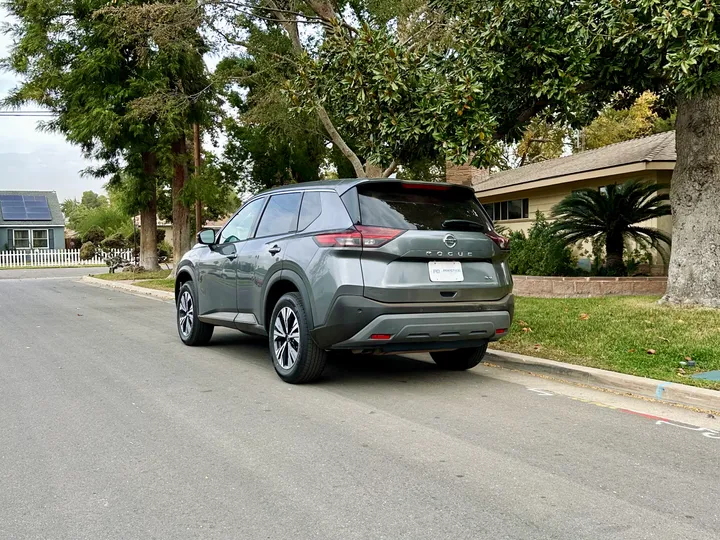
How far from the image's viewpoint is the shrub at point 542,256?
14133mm

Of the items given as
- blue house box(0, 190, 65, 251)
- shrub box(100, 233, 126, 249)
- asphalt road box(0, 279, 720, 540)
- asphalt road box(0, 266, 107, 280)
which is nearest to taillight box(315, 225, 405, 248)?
asphalt road box(0, 279, 720, 540)

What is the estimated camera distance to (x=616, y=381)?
6438 millimetres

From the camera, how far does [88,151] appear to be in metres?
26.2

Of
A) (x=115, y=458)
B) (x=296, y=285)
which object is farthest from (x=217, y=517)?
(x=296, y=285)

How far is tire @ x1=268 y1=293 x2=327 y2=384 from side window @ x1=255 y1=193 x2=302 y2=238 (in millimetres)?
843

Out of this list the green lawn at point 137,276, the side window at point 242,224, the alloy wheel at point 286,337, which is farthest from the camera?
the green lawn at point 137,276

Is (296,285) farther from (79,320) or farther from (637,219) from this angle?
(637,219)

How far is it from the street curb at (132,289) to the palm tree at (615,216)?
32.0 feet

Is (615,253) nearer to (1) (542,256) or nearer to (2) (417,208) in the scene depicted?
(1) (542,256)

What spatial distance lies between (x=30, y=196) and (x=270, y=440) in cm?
5564

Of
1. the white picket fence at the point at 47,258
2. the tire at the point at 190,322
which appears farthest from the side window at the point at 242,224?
the white picket fence at the point at 47,258

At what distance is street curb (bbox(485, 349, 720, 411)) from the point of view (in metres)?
5.80

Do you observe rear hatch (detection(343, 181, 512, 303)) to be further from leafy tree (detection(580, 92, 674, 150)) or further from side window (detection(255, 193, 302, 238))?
leafy tree (detection(580, 92, 674, 150))

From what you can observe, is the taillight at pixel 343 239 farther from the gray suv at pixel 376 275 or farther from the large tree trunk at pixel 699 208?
the large tree trunk at pixel 699 208
